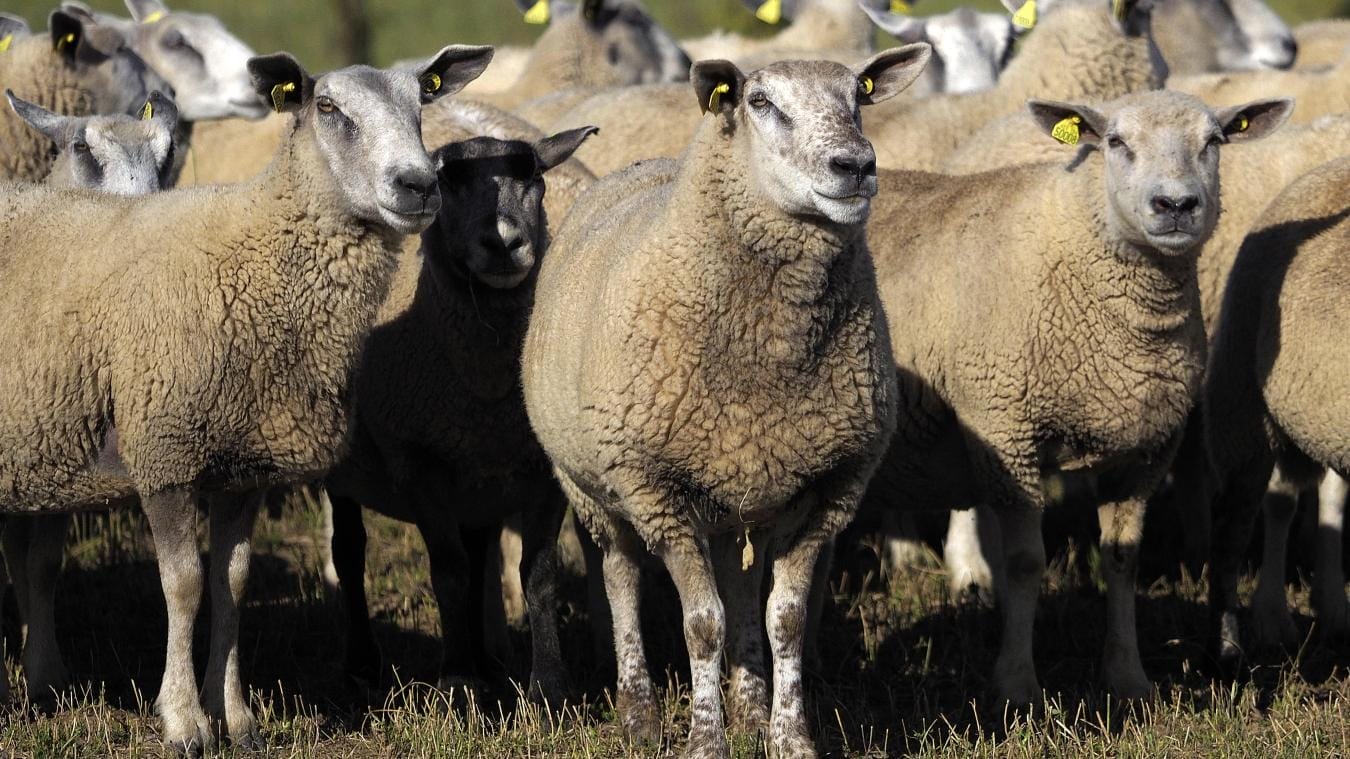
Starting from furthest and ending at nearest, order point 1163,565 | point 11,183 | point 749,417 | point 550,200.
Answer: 1. point 1163,565
2. point 550,200
3. point 11,183
4. point 749,417

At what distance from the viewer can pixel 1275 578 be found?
22.6 ft

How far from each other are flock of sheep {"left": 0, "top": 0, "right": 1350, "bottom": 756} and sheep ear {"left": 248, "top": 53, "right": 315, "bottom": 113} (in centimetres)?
1

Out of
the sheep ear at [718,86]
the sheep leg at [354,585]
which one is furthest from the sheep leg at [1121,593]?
the sheep leg at [354,585]

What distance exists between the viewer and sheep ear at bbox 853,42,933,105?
17.7 feet

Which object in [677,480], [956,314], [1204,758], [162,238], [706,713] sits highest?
[162,238]

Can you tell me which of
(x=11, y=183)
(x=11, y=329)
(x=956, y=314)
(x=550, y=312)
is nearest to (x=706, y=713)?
(x=550, y=312)

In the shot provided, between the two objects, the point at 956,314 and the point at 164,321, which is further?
the point at 956,314

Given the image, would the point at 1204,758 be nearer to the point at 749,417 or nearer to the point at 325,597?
the point at 749,417

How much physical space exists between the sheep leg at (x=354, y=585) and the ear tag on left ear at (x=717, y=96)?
2378mm

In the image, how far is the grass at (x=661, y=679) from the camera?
5477 millimetres

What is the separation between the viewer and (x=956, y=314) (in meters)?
6.25

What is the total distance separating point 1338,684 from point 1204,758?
3.79 feet

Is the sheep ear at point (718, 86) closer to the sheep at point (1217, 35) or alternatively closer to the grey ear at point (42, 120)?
the grey ear at point (42, 120)

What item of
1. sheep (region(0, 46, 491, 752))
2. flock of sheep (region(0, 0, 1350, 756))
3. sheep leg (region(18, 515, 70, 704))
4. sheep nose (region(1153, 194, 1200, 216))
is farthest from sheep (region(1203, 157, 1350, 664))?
sheep leg (region(18, 515, 70, 704))
